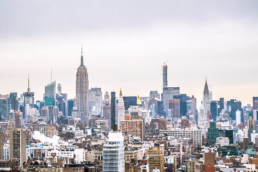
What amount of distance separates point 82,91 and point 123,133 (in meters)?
68.2

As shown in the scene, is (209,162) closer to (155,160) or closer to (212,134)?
(155,160)

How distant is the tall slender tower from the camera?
167625 millimetres

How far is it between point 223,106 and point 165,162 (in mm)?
96889

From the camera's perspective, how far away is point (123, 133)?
4090 inches

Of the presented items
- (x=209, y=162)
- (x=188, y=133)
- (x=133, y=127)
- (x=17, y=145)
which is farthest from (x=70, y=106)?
(x=209, y=162)

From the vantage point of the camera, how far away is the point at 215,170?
59500 millimetres

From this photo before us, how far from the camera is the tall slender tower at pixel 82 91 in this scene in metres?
168

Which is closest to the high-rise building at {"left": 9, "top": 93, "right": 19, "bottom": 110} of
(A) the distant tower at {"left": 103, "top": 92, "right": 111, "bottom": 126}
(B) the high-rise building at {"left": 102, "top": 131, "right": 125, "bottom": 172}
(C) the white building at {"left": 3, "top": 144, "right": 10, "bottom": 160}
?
(A) the distant tower at {"left": 103, "top": 92, "right": 111, "bottom": 126}

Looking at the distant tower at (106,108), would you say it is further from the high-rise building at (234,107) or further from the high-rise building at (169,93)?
the high-rise building at (234,107)

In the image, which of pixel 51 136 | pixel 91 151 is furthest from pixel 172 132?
pixel 91 151

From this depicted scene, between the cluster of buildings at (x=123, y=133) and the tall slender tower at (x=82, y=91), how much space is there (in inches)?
7.2

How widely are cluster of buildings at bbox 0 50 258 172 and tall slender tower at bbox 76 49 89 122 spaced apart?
7.2 inches

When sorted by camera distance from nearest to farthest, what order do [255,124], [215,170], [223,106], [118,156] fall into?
[118,156] < [215,170] < [255,124] < [223,106]

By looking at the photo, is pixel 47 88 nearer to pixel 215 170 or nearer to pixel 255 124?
pixel 255 124
